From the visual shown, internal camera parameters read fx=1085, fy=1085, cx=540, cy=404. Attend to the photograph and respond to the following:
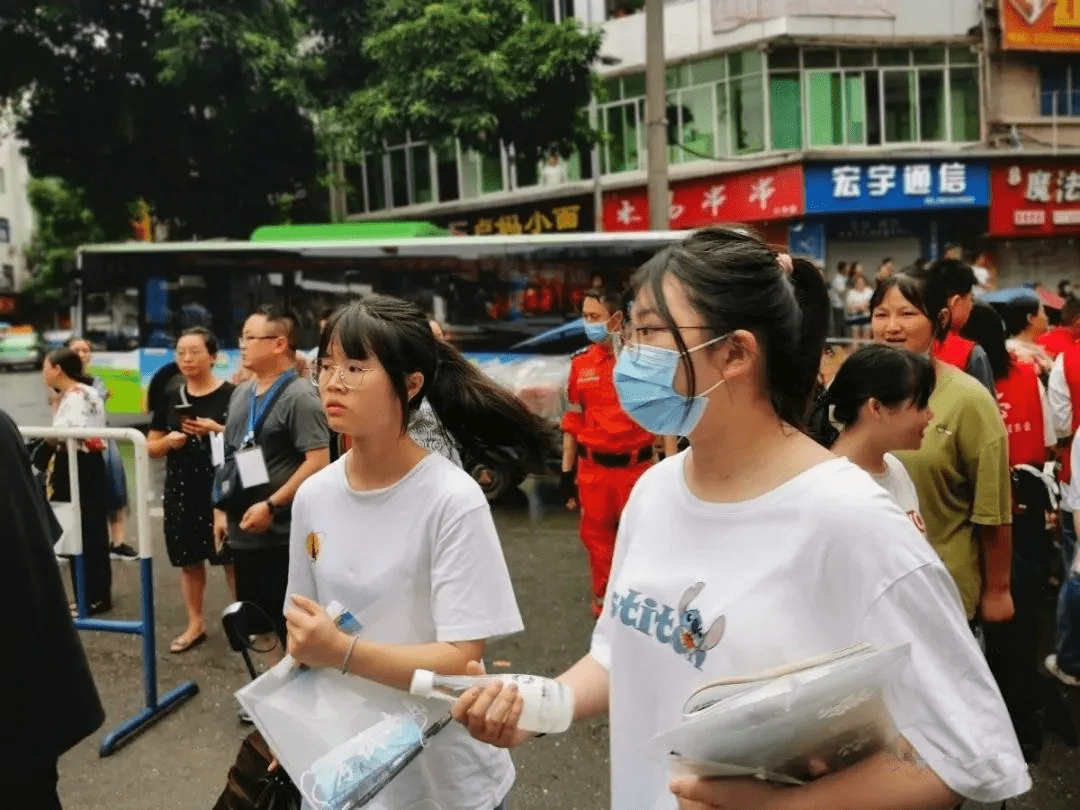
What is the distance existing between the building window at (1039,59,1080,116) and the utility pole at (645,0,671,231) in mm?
11379

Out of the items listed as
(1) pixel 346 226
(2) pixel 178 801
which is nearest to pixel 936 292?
(2) pixel 178 801

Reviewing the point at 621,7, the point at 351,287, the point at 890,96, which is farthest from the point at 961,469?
the point at 621,7

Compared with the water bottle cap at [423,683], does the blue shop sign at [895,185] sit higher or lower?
higher

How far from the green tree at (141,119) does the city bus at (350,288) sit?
15.8ft

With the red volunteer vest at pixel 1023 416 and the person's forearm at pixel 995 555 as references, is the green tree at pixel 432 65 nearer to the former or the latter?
the red volunteer vest at pixel 1023 416

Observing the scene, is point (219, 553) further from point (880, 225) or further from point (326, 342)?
point (880, 225)

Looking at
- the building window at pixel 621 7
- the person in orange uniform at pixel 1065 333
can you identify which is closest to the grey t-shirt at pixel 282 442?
the person in orange uniform at pixel 1065 333

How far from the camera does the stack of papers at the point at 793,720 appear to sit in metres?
1.18

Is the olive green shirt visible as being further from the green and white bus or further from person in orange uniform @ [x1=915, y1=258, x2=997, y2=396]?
the green and white bus

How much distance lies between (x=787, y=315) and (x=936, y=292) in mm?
2250

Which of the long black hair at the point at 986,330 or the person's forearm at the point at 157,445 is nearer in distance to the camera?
the long black hair at the point at 986,330

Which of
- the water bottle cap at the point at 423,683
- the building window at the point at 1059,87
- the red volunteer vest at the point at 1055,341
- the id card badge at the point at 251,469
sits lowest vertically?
the water bottle cap at the point at 423,683

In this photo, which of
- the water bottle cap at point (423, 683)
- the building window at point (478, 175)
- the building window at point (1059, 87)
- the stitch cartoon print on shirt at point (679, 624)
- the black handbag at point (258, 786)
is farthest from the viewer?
the building window at point (478, 175)

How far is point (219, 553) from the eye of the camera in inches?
200
